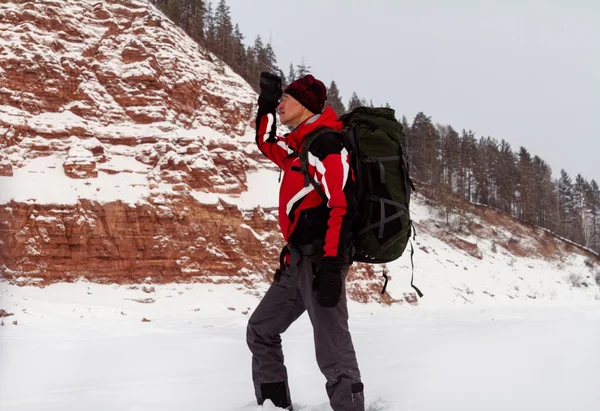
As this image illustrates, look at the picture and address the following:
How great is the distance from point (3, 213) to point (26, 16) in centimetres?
1123

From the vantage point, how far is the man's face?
3.22 m

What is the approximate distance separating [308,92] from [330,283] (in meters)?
1.51

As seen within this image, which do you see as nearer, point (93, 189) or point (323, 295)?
point (323, 295)

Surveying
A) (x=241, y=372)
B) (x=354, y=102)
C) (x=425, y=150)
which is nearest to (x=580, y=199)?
(x=425, y=150)

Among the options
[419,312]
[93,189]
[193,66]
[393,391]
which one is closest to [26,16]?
[193,66]

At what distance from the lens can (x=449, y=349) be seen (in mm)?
5324

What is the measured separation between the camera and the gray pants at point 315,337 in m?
2.63

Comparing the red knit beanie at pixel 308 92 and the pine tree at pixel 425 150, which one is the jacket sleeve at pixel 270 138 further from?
the pine tree at pixel 425 150

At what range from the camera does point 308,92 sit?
3215 mm

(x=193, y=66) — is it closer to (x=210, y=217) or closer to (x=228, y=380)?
(x=210, y=217)

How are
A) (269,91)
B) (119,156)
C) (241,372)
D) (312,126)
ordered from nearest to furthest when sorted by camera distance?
(312,126) → (269,91) → (241,372) → (119,156)

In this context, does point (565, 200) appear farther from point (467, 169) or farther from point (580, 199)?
point (467, 169)

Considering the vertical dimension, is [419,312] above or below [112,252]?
below

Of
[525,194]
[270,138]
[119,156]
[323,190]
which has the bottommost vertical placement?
[323,190]
